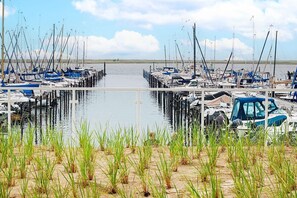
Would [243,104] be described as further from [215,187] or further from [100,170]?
[215,187]

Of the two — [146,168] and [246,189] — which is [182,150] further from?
[246,189]

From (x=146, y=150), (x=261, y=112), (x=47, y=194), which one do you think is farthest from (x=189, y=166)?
(x=261, y=112)

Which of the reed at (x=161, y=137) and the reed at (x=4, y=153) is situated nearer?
the reed at (x=4, y=153)

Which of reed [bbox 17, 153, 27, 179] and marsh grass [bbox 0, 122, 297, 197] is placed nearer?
marsh grass [bbox 0, 122, 297, 197]

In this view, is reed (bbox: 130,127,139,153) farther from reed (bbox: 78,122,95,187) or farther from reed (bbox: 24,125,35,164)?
reed (bbox: 24,125,35,164)

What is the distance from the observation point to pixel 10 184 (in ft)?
20.0

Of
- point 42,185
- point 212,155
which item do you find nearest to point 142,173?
point 212,155

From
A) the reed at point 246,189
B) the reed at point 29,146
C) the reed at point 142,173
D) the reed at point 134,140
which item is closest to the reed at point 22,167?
the reed at point 29,146

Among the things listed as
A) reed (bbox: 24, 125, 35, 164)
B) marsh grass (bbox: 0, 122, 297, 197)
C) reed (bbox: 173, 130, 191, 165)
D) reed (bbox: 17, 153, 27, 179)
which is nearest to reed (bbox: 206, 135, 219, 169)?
marsh grass (bbox: 0, 122, 297, 197)

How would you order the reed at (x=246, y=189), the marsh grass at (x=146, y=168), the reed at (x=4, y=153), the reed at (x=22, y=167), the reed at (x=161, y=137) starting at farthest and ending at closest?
the reed at (x=161, y=137) < the reed at (x=4, y=153) < the reed at (x=22, y=167) < the marsh grass at (x=146, y=168) < the reed at (x=246, y=189)

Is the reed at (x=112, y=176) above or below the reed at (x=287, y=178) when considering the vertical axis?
below

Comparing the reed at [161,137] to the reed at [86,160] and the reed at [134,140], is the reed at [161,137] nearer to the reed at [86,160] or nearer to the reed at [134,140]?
the reed at [134,140]

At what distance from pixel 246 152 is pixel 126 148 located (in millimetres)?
2002

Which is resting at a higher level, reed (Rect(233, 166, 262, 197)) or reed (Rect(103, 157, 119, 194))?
reed (Rect(233, 166, 262, 197))
